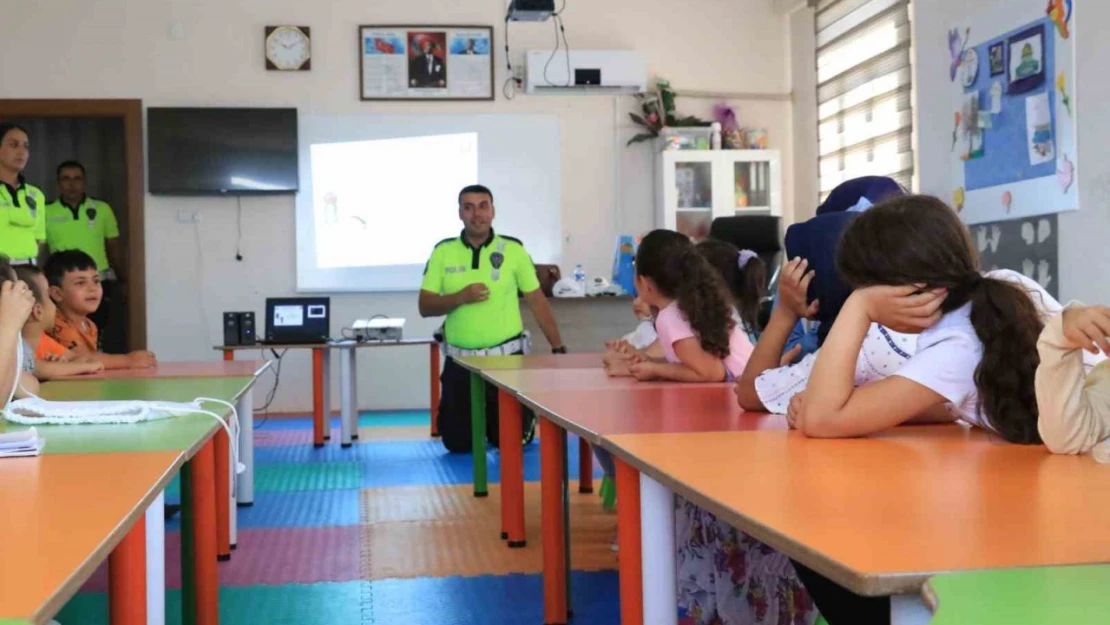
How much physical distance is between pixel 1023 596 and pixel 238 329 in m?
6.13

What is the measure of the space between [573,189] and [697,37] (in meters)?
1.43

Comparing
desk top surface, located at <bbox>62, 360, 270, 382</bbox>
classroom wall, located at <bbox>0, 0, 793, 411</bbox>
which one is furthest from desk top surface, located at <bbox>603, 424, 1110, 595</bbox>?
classroom wall, located at <bbox>0, 0, 793, 411</bbox>

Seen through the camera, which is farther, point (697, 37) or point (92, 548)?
point (697, 37)

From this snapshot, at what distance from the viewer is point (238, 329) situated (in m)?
6.65

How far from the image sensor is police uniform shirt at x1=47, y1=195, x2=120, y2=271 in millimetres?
7816

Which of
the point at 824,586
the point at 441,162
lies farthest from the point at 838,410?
the point at 441,162

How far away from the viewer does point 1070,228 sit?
15.9 ft

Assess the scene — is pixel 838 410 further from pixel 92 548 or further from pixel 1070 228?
pixel 1070 228

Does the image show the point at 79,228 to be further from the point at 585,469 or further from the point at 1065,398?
the point at 1065,398

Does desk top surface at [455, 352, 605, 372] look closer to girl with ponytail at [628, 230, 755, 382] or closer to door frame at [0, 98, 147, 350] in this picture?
girl with ponytail at [628, 230, 755, 382]

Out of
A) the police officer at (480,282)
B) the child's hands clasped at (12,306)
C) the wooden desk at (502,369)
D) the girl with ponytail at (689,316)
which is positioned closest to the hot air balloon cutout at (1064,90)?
the wooden desk at (502,369)

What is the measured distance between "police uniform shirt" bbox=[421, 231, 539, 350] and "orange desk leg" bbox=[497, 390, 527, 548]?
186 centimetres

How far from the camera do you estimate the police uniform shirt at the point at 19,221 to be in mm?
5598

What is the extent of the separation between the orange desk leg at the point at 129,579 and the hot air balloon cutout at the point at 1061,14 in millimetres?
4273
